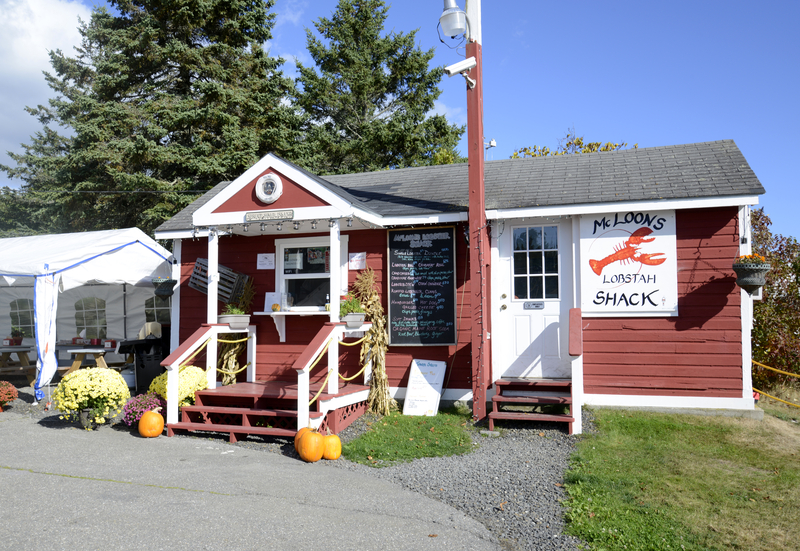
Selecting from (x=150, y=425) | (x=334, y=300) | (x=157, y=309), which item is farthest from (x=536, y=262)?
(x=157, y=309)

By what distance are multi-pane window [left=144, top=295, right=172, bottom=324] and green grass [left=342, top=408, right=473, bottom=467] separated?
9011mm

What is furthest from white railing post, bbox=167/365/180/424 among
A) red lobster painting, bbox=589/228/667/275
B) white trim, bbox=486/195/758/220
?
red lobster painting, bbox=589/228/667/275

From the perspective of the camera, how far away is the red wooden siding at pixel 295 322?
833cm

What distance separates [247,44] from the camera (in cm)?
2222

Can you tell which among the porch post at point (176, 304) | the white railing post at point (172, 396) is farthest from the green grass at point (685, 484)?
the porch post at point (176, 304)

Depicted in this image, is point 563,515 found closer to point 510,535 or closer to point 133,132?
point 510,535

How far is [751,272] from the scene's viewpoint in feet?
22.5

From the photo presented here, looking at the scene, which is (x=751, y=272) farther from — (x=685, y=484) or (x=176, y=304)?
(x=176, y=304)

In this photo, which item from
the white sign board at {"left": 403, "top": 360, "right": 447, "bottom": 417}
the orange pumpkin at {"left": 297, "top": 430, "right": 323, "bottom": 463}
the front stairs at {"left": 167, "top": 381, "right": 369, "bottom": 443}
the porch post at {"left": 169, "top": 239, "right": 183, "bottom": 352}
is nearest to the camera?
the orange pumpkin at {"left": 297, "top": 430, "right": 323, "bottom": 463}

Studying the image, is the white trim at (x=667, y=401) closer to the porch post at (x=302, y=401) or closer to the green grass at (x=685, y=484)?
the green grass at (x=685, y=484)

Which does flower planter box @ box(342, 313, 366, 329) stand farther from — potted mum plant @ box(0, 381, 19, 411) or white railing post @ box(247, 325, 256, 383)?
potted mum plant @ box(0, 381, 19, 411)

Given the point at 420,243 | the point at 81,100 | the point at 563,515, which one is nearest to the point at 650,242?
the point at 420,243

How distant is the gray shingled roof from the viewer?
768cm

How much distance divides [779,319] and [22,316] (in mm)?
17268
